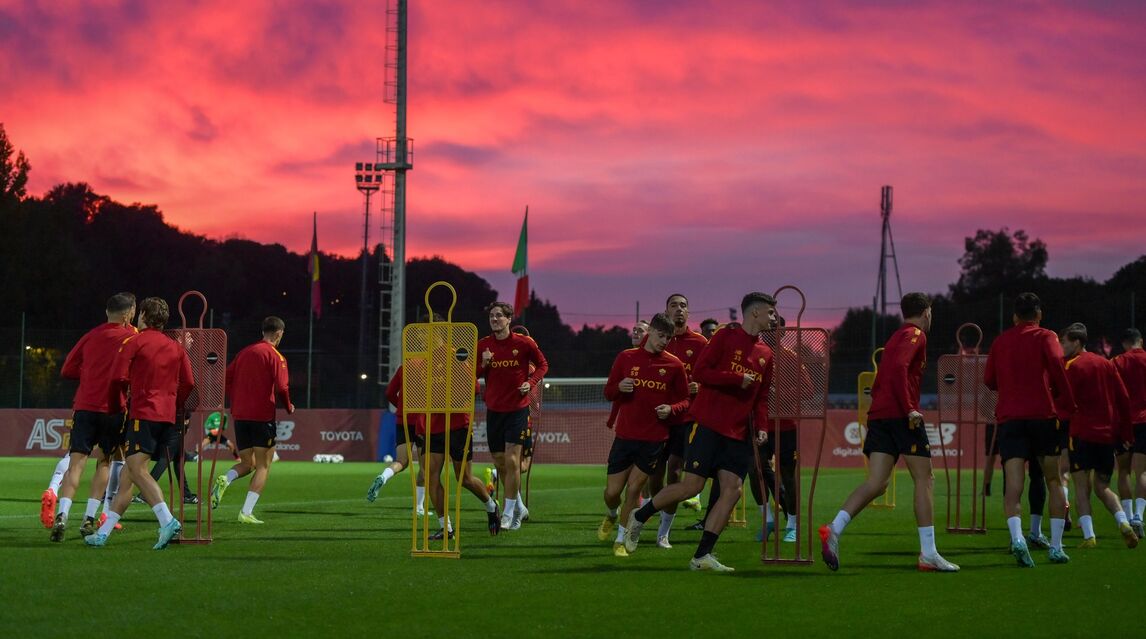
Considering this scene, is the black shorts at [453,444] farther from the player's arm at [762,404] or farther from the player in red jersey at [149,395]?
the player's arm at [762,404]

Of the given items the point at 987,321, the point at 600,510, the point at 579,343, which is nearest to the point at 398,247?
the point at 579,343

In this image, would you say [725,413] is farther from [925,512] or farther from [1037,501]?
[1037,501]

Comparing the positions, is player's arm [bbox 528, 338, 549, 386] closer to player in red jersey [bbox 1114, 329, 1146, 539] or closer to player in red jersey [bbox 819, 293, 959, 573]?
player in red jersey [bbox 819, 293, 959, 573]

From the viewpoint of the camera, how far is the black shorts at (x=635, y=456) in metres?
12.1

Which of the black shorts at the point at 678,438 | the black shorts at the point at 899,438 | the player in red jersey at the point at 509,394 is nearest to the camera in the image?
the black shorts at the point at 899,438

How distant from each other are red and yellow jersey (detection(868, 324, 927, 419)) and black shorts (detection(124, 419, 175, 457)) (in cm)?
605

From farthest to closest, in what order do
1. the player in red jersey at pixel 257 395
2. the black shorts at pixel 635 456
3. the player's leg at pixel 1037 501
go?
the player in red jersey at pixel 257 395
the player's leg at pixel 1037 501
the black shorts at pixel 635 456

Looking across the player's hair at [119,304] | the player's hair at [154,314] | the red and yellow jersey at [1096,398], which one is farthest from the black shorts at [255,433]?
the red and yellow jersey at [1096,398]

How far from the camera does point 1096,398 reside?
523 inches

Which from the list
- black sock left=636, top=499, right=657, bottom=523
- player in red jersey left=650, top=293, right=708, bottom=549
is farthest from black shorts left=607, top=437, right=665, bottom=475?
black sock left=636, top=499, right=657, bottom=523

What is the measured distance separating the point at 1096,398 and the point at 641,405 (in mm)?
4721

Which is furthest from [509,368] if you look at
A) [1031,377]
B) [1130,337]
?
[1130,337]

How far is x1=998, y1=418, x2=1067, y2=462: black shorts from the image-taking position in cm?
1135

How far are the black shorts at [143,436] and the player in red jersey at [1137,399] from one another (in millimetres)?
9736
